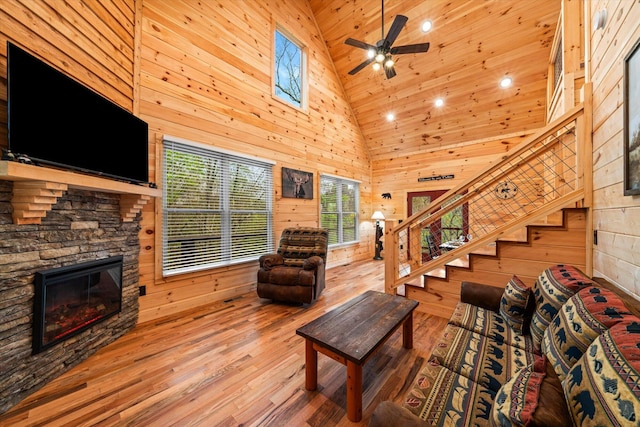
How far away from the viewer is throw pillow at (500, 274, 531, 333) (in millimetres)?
1722

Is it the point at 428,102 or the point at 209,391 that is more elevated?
the point at 428,102

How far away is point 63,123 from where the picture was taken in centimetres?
179

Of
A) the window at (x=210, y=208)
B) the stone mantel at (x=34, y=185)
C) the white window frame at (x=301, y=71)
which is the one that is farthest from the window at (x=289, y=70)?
the stone mantel at (x=34, y=185)

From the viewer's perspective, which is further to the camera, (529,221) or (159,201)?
(159,201)

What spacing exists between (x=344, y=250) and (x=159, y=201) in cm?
407

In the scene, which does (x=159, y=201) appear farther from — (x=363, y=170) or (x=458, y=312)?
(x=363, y=170)

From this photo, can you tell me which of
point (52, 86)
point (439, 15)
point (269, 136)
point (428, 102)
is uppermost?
point (439, 15)

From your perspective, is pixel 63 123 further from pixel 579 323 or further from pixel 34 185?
pixel 579 323

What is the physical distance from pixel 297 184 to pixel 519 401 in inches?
164

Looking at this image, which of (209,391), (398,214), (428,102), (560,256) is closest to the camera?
(209,391)

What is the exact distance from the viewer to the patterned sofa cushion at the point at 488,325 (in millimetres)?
1574

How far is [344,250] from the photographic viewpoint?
228 inches

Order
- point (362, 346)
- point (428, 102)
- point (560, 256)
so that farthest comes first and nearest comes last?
1. point (428, 102)
2. point (560, 256)
3. point (362, 346)

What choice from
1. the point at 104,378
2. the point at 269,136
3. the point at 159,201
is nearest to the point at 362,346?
the point at 104,378
